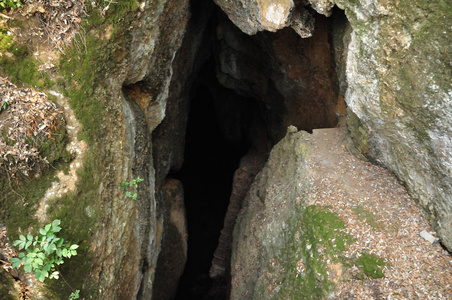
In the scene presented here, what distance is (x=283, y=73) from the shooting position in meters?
9.12

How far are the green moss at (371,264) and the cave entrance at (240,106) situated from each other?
3342 millimetres

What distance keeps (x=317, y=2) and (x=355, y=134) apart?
228 cm

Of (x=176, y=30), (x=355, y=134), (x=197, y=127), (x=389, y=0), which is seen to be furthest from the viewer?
→ (x=197, y=127)

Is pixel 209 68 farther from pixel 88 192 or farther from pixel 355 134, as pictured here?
pixel 88 192

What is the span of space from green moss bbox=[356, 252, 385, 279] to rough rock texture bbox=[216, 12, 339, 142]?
3897 millimetres

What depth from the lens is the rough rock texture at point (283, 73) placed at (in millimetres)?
8023

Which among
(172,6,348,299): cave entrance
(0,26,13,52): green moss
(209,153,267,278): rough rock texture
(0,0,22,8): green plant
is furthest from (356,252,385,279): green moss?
(0,0,22,8): green plant

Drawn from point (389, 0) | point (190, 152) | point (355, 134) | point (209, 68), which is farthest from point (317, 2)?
point (190, 152)

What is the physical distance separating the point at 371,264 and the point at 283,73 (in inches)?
225

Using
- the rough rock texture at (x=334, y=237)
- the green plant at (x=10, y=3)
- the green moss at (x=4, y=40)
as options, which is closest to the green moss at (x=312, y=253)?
the rough rock texture at (x=334, y=237)

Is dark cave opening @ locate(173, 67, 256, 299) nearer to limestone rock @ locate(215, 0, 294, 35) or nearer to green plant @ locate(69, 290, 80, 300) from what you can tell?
limestone rock @ locate(215, 0, 294, 35)

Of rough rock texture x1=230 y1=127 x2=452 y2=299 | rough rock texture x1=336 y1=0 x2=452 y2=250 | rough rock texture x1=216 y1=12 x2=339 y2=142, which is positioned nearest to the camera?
rough rock texture x1=336 y1=0 x2=452 y2=250

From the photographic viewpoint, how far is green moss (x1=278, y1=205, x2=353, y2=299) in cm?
480

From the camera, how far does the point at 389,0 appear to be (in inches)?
172
